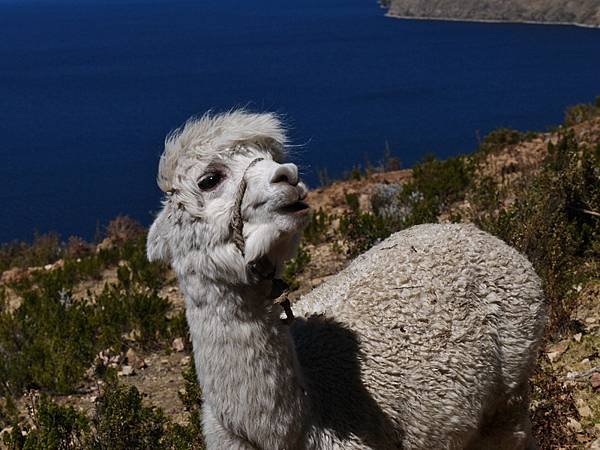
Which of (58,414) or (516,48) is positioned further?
(516,48)

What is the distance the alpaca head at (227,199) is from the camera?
2547 mm

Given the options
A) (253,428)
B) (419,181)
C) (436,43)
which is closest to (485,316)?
(253,428)

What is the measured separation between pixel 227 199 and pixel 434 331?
1251 mm

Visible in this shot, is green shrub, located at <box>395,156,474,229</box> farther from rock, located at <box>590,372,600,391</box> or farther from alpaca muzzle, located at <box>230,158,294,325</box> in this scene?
alpaca muzzle, located at <box>230,158,294,325</box>

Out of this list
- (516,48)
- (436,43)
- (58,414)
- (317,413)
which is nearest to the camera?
(317,413)

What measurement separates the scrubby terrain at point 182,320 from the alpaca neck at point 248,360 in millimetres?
1853

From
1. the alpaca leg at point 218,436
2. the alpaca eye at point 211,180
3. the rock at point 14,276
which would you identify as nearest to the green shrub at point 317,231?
the rock at point 14,276

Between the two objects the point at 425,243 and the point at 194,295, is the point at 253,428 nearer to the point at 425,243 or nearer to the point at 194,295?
the point at 194,295

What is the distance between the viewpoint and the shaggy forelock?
275 centimetres

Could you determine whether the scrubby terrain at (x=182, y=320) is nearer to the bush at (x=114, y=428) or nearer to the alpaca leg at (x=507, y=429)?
the bush at (x=114, y=428)

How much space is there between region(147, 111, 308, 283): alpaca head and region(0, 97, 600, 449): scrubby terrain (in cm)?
214

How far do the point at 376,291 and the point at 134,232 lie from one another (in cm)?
1103

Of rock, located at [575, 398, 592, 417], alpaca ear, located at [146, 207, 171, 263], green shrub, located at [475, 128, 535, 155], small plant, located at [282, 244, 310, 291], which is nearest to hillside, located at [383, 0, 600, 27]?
green shrub, located at [475, 128, 535, 155]

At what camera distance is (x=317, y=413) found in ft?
9.72
